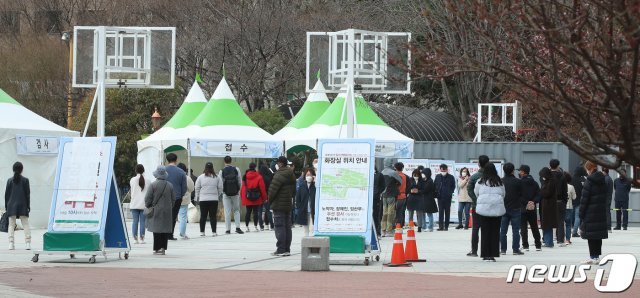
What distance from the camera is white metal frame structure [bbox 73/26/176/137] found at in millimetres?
23609

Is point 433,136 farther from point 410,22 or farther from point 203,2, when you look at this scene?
point 203,2

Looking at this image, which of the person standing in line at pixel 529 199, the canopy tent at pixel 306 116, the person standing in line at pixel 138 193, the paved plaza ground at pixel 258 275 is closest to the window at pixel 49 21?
the canopy tent at pixel 306 116

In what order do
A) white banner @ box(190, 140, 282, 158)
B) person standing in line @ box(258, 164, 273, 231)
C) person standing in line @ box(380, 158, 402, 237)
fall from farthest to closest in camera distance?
white banner @ box(190, 140, 282, 158), person standing in line @ box(258, 164, 273, 231), person standing in line @ box(380, 158, 402, 237)

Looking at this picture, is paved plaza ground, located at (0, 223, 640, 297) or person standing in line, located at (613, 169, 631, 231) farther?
person standing in line, located at (613, 169, 631, 231)

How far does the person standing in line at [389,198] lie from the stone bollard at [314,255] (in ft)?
28.9

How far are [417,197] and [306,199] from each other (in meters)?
5.61

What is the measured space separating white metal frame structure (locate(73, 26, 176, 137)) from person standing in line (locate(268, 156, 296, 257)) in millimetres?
3592

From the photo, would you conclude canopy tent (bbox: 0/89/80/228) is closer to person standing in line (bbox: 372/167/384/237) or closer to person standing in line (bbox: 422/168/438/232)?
person standing in line (bbox: 422/168/438/232)

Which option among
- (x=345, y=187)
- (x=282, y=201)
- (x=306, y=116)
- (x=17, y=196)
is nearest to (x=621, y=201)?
(x=306, y=116)

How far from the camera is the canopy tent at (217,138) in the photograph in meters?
34.5

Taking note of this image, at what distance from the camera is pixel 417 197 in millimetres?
32344

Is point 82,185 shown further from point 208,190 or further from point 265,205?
point 265,205

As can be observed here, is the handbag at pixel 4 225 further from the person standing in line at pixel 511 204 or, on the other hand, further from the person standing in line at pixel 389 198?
the person standing in line at pixel 511 204

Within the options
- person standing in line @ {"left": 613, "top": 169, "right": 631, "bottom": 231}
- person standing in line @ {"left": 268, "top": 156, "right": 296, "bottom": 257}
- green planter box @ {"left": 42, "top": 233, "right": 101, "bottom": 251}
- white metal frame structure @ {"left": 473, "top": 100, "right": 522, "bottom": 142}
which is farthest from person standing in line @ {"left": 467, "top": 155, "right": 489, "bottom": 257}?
person standing in line @ {"left": 613, "top": 169, "right": 631, "bottom": 231}
